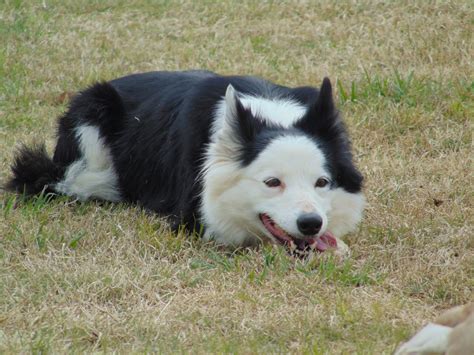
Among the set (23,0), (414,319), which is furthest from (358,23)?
(414,319)

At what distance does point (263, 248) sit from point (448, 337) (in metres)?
1.93

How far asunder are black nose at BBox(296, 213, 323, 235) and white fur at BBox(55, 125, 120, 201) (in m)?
1.67

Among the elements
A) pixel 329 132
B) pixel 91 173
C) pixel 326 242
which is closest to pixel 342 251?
pixel 326 242

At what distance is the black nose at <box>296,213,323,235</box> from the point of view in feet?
17.1

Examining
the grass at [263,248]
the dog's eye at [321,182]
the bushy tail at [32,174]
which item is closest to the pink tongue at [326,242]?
the grass at [263,248]

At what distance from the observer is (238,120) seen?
552 centimetres

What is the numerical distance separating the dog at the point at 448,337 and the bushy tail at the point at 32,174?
124 inches

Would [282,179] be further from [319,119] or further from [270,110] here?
[270,110]

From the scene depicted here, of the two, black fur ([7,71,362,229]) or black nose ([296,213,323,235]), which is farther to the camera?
black fur ([7,71,362,229])

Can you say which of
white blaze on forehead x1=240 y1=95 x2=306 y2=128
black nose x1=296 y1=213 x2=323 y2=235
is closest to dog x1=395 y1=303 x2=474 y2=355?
black nose x1=296 y1=213 x2=323 y2=235

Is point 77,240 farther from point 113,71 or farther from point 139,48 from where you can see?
point 139,48

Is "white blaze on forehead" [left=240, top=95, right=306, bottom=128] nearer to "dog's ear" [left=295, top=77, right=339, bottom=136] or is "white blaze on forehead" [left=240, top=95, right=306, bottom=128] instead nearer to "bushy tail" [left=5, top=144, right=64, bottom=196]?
"dog's ear" [left=295, top=77, right=339, bottom=136]

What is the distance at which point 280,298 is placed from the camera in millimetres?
4918

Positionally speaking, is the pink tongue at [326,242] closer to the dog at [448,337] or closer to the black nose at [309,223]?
the black nose at [309,223]
